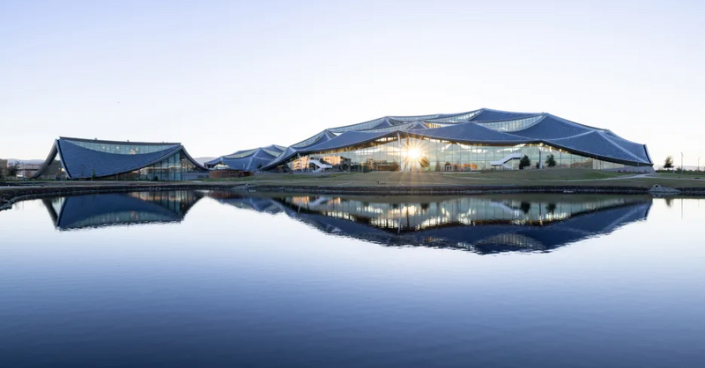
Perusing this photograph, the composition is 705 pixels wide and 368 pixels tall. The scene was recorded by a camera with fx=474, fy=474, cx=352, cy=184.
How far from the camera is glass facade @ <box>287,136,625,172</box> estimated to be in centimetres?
9331

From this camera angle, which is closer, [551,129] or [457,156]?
[457,156]

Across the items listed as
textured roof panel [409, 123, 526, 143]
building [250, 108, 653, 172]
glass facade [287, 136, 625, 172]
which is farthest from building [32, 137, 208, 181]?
textured roof panel [409, 123, 526, 143]

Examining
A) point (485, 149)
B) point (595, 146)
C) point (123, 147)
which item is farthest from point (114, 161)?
point (595, 146)

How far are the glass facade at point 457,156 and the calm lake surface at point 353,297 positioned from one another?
223 feet

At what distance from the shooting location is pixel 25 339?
9.69 metres

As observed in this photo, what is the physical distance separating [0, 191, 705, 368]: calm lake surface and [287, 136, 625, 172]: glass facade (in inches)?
2677

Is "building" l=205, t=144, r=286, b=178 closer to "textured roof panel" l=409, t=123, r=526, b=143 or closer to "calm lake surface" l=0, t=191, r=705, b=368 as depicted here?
"textured roof panel" l=409, t=123, r=526, b=143

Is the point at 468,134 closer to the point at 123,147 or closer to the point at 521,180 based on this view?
the point at 521,180

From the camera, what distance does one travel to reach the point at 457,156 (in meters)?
94.6

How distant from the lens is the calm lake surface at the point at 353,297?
911 centimetres

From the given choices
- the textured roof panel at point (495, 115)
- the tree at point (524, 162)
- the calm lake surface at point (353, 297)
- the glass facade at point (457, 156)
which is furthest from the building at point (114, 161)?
the calm lake surface at point (353, 297)

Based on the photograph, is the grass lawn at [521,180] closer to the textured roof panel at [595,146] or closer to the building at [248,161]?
the textured roof panel at [595,146]

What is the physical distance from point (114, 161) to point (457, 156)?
232 feet

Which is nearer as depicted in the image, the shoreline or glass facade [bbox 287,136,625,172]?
the shoreline
